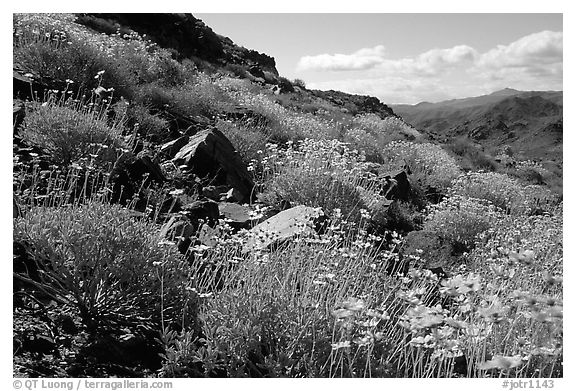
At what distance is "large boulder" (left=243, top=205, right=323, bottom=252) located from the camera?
364 centimetres

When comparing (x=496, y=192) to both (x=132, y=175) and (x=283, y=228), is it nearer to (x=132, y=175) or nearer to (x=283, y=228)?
(x=283, y=228)

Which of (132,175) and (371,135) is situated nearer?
(132,175)

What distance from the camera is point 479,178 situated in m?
10.6

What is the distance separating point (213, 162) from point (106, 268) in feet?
10.3

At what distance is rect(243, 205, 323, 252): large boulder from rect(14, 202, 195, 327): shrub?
54 cm

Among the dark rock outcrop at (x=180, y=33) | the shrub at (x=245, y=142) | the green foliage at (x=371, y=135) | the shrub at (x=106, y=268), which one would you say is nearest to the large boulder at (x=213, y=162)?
the shrub at (x=245, y=142)

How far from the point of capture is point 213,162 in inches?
246

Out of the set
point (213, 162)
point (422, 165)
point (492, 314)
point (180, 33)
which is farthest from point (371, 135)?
point (492, 314)

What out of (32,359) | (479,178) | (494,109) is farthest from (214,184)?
(494,109)

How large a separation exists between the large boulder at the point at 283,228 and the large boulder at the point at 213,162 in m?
1.34

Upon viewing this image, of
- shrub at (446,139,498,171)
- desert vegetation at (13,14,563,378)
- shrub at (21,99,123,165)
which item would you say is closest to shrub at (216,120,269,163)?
desert vegetation at (13,14,563,378)

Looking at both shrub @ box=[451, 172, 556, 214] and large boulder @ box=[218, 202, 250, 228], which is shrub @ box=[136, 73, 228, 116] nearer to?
large boulder @ box=[218, 202, 250, 228]

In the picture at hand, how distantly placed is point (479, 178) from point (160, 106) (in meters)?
6.18
